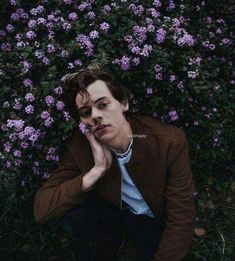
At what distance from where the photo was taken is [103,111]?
9.96 ft

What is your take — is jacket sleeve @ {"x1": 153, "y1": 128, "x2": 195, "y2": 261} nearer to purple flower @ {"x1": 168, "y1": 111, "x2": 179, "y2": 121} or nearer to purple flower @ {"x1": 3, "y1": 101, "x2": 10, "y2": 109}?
purple flower @ {"x1": 168, "y1": 111, "x2": 179, "y2": 121}

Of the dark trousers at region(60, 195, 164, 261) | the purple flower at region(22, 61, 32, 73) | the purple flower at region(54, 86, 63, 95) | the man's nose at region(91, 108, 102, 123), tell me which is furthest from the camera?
the purple flower at region(22, 61, 32, 73)

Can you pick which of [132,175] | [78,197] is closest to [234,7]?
[132,175]

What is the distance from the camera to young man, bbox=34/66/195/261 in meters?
3.09

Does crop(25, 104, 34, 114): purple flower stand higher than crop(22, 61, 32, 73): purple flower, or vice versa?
crop(22, 61, 32, 73): purple flower

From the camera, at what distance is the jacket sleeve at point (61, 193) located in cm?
320

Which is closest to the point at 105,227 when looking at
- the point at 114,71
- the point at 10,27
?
the point at 114,71

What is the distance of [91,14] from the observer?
3801mm

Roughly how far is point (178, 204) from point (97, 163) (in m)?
0.62

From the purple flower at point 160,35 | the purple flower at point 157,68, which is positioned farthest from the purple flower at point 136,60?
the purple flower at point 160,35

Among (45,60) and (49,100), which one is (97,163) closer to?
(49,100)

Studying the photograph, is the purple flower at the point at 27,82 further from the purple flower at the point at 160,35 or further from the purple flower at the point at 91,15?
the purple flower at the point at 160,35

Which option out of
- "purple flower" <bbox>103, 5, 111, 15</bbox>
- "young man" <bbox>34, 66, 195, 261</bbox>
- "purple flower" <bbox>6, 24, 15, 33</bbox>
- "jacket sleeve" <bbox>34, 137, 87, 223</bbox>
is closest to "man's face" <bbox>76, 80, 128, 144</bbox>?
"young man" <bbox>34, 66, 195, 261</bbox>

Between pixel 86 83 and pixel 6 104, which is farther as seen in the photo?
pixel 6 104
